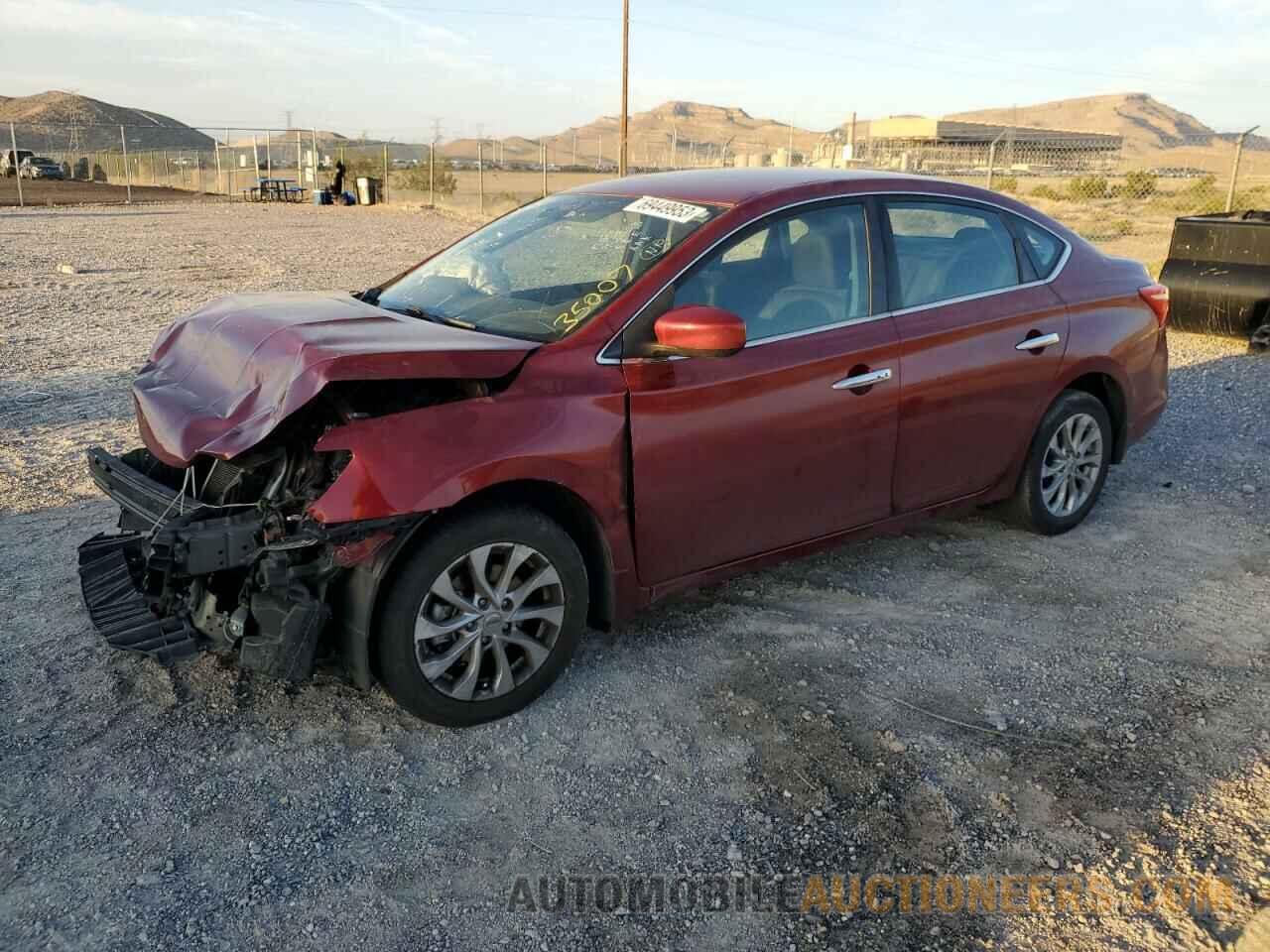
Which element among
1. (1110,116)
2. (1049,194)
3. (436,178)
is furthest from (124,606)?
(1110,116)

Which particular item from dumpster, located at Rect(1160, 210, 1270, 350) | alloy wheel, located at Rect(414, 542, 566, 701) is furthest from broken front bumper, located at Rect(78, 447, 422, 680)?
dumpster, located at Rect(1160, 210, 1270, 350)

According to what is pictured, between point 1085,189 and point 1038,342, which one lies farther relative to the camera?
point 1085,189

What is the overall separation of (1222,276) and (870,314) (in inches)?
302

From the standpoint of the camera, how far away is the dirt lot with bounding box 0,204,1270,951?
8.84 feet

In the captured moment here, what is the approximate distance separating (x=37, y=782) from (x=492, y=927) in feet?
5.12

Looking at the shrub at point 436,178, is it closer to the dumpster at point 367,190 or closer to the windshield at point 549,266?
the dumpster at point 367,190

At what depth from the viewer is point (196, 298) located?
485 inches

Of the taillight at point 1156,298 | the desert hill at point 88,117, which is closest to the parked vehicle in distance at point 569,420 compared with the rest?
the taillight at point 1156,298

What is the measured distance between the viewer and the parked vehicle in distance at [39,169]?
1817 inches

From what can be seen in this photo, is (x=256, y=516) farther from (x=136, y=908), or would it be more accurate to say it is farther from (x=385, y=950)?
(x=385, y=950)

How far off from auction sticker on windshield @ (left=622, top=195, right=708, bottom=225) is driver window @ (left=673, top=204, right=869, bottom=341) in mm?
209

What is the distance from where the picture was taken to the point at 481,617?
11.1 ft

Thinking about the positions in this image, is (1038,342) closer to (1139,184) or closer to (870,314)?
(870,314)

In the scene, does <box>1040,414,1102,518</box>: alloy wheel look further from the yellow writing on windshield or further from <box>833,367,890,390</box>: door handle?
the yellow writing on windshield
